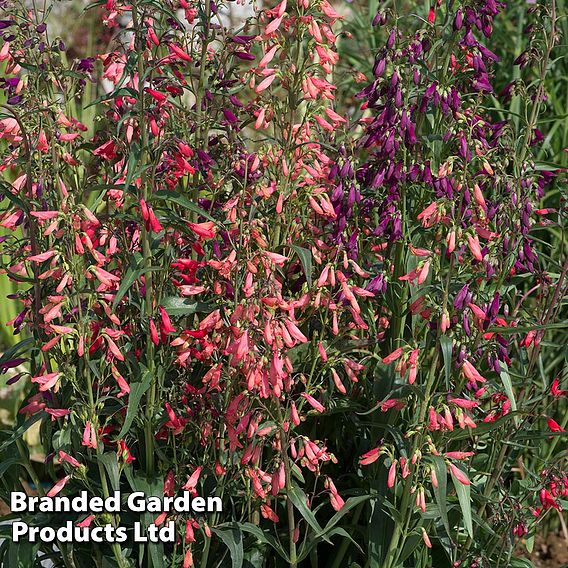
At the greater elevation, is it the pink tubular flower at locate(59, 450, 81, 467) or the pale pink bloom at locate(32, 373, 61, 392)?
the pale pink bloom at locate(32, 373, 61, 392)

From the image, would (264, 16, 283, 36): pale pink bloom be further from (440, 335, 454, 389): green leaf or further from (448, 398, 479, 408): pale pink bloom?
(448, 398, 479, 408): pale pink bloom

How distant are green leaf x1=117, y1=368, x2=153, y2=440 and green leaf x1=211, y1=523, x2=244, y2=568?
47 centimetres

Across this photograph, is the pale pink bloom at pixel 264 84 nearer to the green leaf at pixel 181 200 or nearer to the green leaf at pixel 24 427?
the green leaf at pixel 181 200

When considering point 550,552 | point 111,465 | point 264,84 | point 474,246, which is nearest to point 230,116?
point 264,84

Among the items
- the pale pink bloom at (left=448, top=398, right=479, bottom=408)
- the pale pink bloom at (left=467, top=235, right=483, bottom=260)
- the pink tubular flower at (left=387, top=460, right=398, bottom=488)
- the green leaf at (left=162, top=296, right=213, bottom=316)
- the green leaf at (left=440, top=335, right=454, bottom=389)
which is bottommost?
the pink tubular flower at (left=387, top=460, right=398, bottom=488)

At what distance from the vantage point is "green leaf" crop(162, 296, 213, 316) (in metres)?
2.70

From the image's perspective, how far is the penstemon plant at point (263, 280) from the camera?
2590 millimetres

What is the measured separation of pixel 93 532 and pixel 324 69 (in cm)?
162

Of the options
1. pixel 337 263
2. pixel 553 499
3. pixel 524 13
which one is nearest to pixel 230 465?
pixel 337 263

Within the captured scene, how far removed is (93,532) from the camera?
2.86m

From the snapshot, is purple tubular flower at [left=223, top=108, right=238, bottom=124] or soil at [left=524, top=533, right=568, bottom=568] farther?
soil at [left=524, top=533, right=568, bottom=568]

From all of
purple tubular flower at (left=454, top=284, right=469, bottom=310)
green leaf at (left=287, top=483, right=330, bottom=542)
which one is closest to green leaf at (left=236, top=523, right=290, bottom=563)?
green leaf at (left=287, top=483, right=330, bottom=542)

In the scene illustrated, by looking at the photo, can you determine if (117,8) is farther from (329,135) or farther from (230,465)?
(230,465)

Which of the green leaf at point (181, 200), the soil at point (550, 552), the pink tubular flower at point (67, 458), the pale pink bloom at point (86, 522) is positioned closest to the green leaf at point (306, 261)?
the green leaf at point (181, 200)
